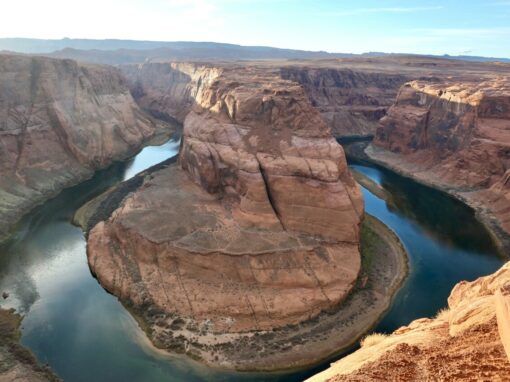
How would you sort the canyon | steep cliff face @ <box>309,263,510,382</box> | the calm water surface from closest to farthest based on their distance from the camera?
steep cliff face @ <box>309,263,510,382</box> < the canyon < the calm water surface

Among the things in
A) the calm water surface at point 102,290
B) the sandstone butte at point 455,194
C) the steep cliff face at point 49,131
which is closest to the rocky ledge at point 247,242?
the calm water surface at point 102,290

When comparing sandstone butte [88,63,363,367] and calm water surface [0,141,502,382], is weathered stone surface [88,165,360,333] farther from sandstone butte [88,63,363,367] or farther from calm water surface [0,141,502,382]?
calm water surface [0,141,502,382]

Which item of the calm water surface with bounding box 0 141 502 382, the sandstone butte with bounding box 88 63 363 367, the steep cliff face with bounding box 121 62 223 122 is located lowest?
the calm water surface with bounding box 0 141 502 382

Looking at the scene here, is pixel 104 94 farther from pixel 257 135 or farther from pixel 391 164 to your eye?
A: pixel 391 164

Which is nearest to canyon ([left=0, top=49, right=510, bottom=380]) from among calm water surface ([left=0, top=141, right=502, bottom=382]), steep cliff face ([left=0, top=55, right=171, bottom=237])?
steep cliff face ([left=0, top=55, right=171, bottom=237])

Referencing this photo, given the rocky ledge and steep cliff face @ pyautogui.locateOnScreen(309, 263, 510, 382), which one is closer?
steep cliff face @ pyautogui.locateOnScreen(309, 263, 510, 382)
